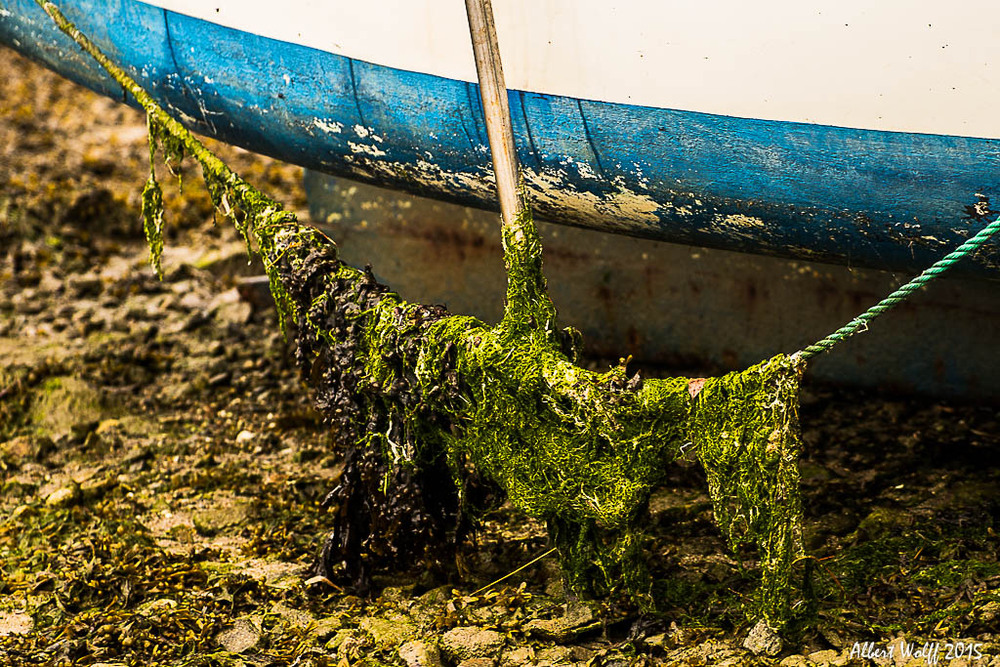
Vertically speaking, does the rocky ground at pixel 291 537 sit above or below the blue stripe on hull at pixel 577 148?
below

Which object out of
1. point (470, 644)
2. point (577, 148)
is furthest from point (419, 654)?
point (577, 148)

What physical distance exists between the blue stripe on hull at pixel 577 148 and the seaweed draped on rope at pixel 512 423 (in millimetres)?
231

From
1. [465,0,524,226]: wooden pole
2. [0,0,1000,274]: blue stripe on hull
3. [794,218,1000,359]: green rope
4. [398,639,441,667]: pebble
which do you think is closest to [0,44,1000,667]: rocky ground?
[398,639,441,667]: pebble

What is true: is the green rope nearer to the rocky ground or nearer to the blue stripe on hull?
the blue stripe on hull

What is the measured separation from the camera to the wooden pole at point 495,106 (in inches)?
81.5

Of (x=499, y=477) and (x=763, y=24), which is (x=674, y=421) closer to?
(x=499, y=477)

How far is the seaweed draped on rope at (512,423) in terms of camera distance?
1.90 metres

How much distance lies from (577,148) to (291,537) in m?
1.06

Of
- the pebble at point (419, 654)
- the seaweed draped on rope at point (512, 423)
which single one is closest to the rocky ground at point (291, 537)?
the pebble at point (419, 654)

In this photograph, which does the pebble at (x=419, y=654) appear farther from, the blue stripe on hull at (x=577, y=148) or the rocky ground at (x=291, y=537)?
the blue stripe on hull at (x=577, y=148)

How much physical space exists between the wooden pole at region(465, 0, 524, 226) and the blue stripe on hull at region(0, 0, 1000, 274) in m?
0.13

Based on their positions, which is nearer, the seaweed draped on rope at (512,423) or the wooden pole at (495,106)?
the seaweed draped on rope at (512,423)

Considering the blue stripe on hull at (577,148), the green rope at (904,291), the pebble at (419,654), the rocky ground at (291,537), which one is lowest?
the pebble at (419,654)

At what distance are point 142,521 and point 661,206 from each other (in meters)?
1.38
